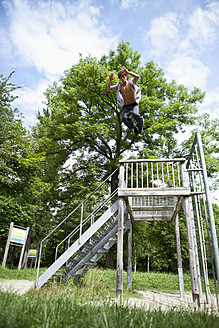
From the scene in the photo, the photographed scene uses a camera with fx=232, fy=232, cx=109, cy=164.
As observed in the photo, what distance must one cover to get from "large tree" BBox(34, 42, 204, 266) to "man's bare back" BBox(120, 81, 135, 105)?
7.24 m

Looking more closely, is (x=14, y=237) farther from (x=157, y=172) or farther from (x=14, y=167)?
(x=157, y=172)

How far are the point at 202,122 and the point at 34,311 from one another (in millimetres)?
15973

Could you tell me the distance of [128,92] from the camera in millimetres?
6656

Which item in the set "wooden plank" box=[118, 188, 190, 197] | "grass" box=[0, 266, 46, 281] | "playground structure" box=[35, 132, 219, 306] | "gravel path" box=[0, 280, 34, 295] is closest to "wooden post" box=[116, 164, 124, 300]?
"playground structure" box=[35, 132, 219, 306]

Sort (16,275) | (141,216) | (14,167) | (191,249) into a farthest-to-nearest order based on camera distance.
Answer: (14,167)
(16,275)
(141,216)
(191,249)

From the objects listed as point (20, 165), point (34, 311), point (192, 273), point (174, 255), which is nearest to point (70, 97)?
point (20, 165)

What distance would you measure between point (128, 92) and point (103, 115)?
32.3ft

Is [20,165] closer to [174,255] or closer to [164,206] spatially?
[164,206]

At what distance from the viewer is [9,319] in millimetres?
2180

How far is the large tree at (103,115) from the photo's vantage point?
14.9 meters

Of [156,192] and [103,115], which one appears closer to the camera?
[156,192]

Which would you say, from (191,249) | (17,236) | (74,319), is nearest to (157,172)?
(191,249)

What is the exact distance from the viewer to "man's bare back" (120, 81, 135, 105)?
659 cm

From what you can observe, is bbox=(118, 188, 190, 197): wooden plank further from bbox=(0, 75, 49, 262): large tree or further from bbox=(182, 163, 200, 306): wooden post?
bbox=(0, 75, 49, 262): large tree
